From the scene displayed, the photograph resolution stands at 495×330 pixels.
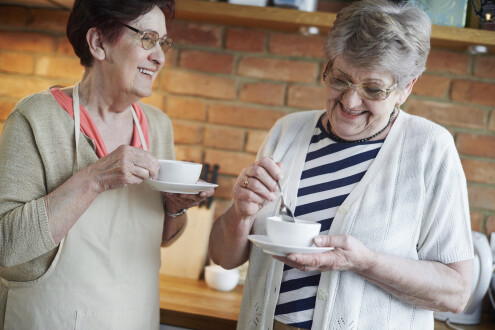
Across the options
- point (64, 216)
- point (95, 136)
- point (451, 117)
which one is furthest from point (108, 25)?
point (451, 117)

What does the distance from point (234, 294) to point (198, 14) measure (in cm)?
102

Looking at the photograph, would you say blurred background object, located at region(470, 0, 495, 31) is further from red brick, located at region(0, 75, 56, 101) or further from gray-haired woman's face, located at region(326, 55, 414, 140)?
red brick, located at region(0, 75, 56, 101)

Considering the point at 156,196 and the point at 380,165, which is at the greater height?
the point at 380,165

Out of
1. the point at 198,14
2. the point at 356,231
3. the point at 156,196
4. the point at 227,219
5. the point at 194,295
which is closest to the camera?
the point at 356,231

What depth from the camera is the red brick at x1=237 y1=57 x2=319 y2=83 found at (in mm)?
2096

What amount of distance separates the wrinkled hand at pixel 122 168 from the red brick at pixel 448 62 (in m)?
1.26

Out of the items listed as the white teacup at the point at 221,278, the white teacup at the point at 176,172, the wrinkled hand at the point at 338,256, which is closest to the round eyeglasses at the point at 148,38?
the white teacup at the point at 176,172

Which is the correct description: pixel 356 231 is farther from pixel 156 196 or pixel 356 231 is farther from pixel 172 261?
pixel 172 261

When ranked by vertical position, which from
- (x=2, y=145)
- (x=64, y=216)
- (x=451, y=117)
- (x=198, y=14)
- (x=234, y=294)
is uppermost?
(x=198, y=14)

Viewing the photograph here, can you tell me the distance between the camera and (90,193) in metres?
1.25

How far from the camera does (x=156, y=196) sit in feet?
4.84

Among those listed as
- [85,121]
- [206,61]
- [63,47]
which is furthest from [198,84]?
[85,121]

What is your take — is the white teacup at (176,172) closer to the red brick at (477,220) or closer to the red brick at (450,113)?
the red brick at (450,113)

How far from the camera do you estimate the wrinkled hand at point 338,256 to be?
112cm
